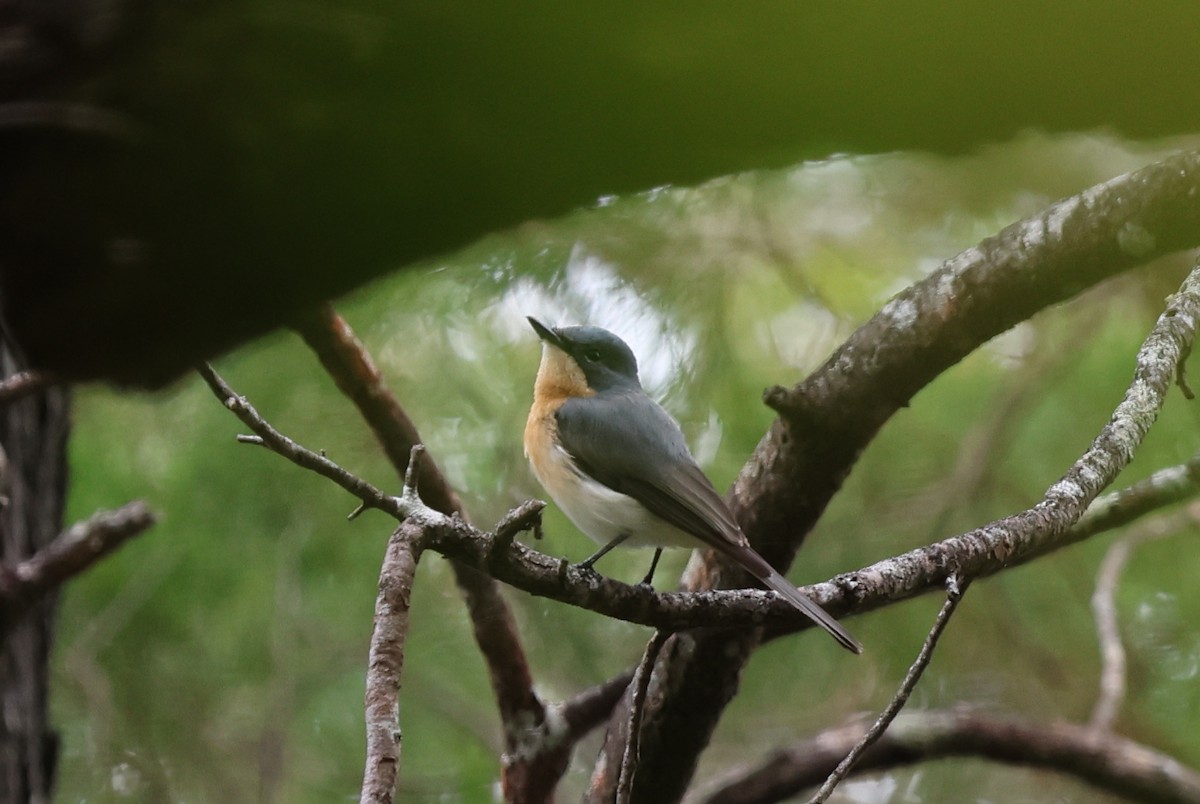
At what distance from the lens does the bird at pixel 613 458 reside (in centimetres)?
176

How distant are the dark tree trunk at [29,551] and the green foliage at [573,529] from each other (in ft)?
0.48

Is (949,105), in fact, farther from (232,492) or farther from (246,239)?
(232,492)

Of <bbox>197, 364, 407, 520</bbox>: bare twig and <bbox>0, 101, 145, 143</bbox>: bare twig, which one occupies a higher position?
<bbox>0, 101, 145, 143</bbox>: bare twig

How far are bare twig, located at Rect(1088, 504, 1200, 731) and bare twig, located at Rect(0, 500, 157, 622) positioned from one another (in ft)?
6.35

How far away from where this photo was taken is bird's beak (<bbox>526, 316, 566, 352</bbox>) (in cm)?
219

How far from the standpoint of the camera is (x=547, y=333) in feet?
7.20

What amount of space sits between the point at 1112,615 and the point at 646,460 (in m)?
1.23

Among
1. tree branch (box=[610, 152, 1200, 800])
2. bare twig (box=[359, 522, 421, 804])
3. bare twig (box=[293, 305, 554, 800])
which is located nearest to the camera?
bare twig (box=[359, 522, 421, 804])

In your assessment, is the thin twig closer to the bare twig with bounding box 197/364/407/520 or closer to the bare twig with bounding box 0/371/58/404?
the bare twig with bounding box 197/364/407/520

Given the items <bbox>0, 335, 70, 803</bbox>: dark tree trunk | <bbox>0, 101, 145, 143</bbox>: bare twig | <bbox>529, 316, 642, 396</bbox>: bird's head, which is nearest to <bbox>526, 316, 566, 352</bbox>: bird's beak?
<bbox>529, 316, 642, 396</bbox>: bird's head

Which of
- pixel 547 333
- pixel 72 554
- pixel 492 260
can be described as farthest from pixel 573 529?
pixel 72 554

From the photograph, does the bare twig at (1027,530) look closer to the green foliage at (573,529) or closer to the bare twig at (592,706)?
the green foliage at (573,529)

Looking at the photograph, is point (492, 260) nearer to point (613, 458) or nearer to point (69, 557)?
point (613, 458)

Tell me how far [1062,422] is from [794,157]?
5.97ft
